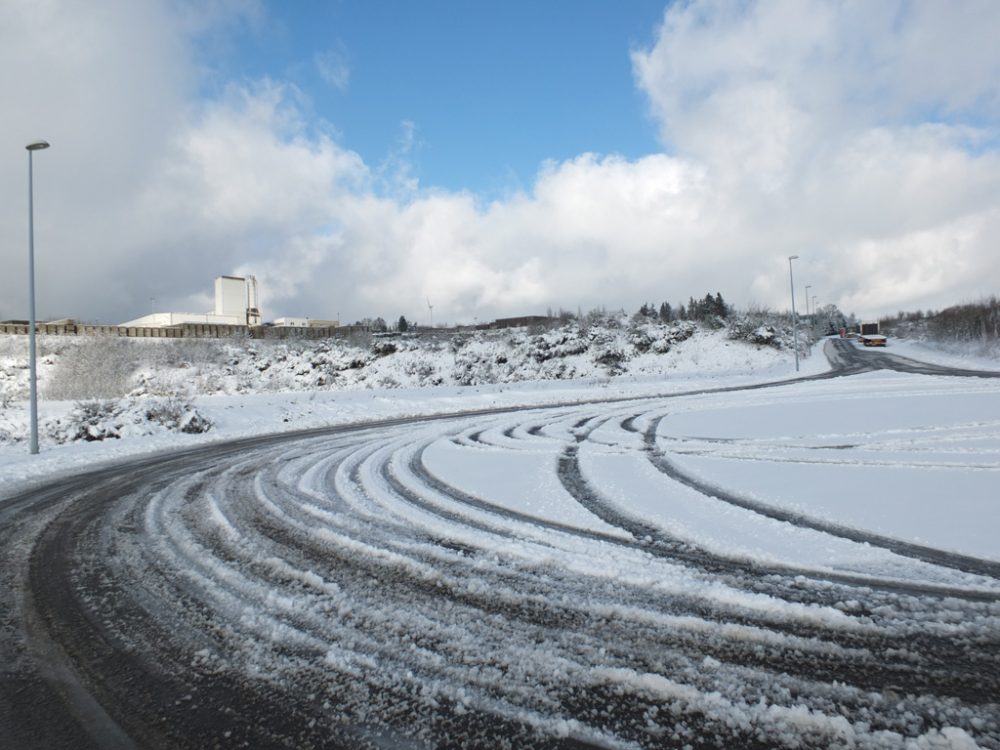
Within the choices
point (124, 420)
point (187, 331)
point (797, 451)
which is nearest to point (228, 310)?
point (187, 331)

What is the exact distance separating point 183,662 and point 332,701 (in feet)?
3.38

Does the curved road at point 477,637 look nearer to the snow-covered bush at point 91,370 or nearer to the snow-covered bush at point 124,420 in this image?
the snow-covered bush at point 124,420

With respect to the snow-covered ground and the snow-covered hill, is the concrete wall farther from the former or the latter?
the snow-covered ground

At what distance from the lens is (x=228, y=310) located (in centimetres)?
9012

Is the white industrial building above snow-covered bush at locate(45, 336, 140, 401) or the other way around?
above

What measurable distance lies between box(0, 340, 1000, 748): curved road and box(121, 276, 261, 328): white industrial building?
92.4m

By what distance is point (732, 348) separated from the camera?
146 ft

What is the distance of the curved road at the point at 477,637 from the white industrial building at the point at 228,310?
3636 inches

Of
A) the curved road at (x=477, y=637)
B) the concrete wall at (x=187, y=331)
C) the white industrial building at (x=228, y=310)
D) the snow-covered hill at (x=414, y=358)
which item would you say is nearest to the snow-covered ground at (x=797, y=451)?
the curved road at (x=477, y=637)

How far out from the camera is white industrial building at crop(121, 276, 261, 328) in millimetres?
87562

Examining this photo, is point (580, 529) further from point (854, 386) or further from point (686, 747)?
point (854, 386)

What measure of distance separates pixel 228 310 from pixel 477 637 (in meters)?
100

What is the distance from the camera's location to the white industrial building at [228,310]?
87.6 metres

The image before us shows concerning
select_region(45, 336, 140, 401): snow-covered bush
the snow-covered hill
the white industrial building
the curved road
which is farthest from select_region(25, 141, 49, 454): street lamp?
the white industrial building
